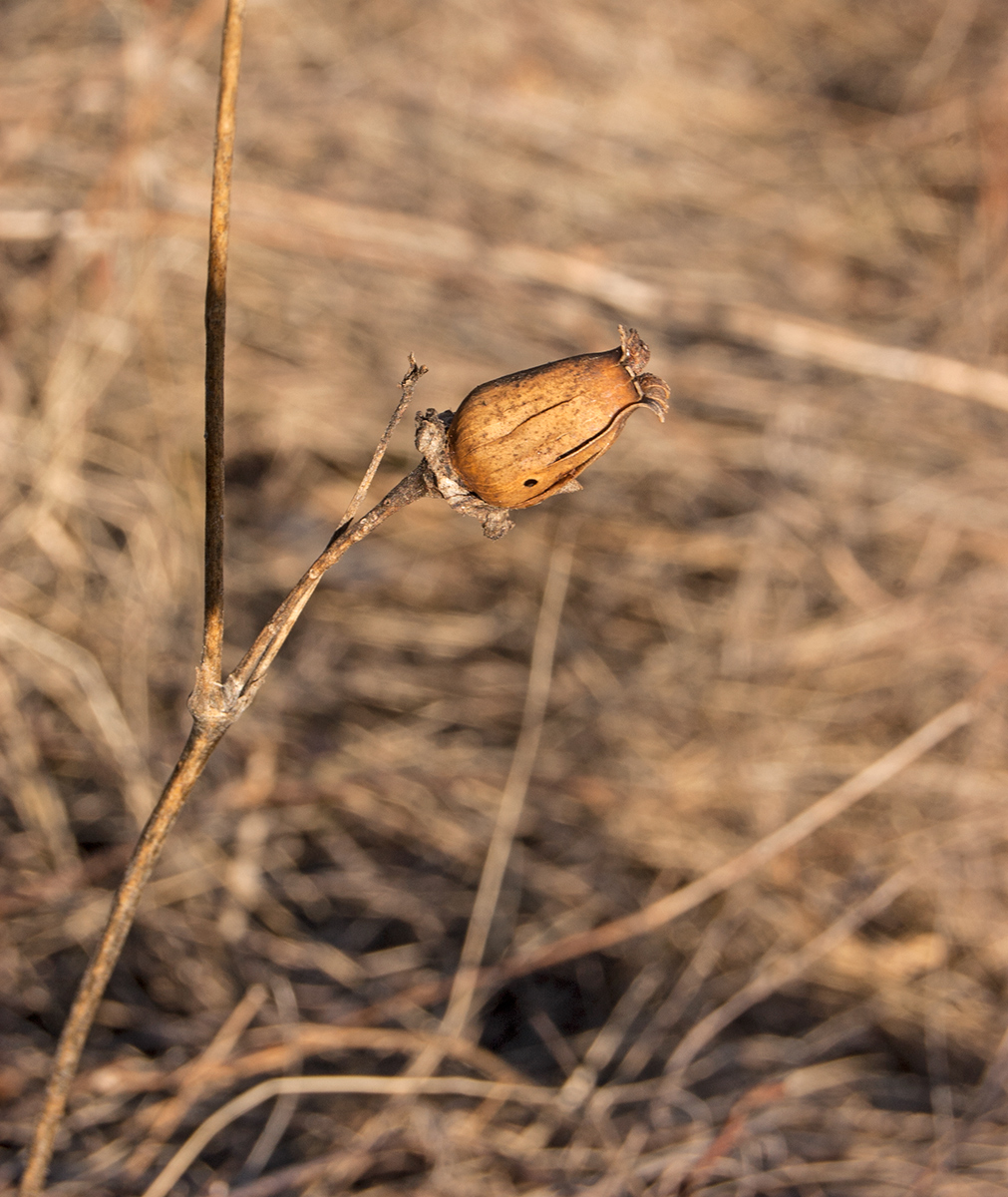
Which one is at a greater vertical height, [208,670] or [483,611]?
[483,611]

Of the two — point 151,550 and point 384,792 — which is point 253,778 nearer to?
point 384,792

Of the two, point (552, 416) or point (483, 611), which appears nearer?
point (552, 416)

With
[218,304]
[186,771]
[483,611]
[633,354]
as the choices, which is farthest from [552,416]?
[483,611]

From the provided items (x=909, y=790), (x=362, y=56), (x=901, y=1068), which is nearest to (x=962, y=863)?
(x=909, y=790)

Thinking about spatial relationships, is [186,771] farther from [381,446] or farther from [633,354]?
[633,354]

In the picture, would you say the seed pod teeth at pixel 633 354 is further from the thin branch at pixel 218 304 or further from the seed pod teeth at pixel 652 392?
the thin branch at pixel 218 304
